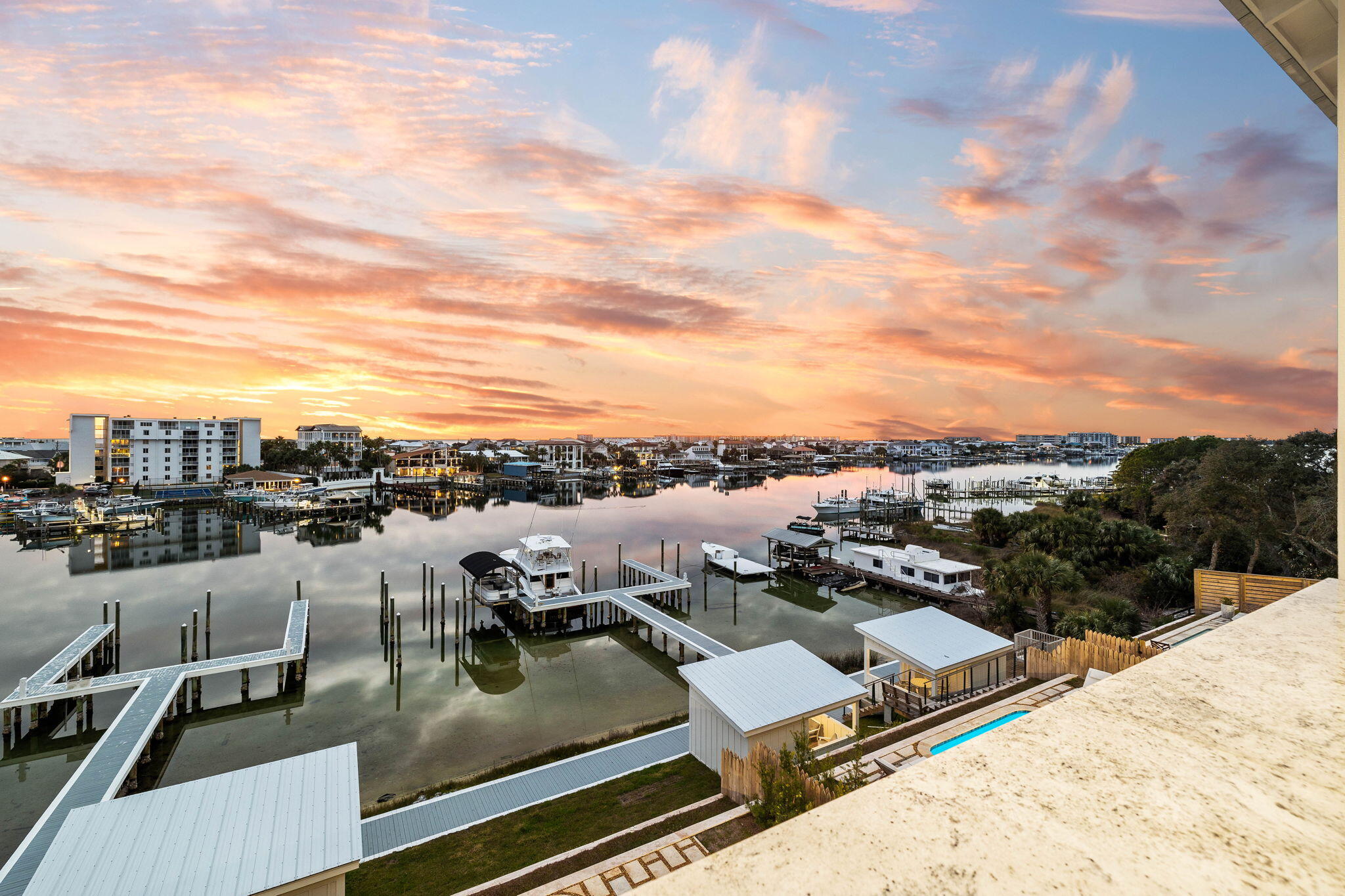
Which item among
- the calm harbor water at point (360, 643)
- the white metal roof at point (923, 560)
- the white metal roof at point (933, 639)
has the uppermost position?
the white metal roof at point (933, 639)

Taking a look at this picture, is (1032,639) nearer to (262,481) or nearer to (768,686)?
(768,686)

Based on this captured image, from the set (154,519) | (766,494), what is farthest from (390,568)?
(766,494)

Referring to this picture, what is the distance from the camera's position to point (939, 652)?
41.4 ft

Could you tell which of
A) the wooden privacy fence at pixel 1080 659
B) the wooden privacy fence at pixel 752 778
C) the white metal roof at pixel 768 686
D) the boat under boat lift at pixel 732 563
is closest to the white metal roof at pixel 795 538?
the boat under boat lift at pixel 732 563

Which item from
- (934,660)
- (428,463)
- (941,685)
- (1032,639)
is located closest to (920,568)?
(1032,639)

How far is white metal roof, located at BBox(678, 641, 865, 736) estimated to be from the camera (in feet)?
31.6

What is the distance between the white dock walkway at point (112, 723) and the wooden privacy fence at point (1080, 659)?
50.0 feet

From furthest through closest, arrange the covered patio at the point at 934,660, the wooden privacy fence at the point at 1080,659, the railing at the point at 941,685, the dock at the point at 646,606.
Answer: the dock at the point at 646,606 < the covered patio at the point at 934,660 < the railing at the point at 941,685 < the wooden privacy fence at the point at 1080,659

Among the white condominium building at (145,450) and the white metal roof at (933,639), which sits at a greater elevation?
the white condominium building at (145,450)

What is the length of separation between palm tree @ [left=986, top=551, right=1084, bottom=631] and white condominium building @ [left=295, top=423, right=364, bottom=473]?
8964cm

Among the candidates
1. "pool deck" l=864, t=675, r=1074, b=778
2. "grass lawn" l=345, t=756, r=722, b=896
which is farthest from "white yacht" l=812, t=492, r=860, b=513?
"grass lawn" l=345, t=756, r=722, b=896

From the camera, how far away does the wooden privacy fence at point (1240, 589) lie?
35.8ft

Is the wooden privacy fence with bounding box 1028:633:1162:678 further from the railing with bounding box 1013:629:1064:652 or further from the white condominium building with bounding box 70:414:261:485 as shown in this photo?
the white condominium building with bounding box 70:414:261:485

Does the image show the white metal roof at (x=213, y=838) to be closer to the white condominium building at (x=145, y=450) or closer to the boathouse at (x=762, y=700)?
the boathouse at (x=762, y=700)
